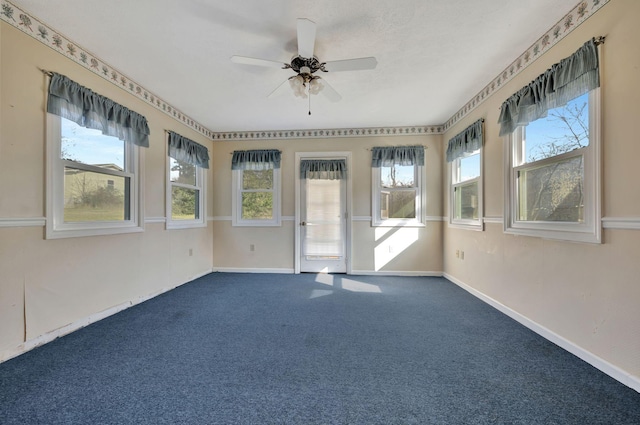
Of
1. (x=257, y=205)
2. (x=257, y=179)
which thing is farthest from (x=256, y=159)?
(x=257, y=205)

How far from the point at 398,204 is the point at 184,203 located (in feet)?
11.0

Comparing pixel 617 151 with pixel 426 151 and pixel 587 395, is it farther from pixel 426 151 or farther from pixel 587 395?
pixel 426 151

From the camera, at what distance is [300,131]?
446 centimetres

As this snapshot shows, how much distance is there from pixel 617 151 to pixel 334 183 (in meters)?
3.25

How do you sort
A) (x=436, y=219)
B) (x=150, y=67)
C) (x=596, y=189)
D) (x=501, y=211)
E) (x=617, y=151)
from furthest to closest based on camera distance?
(x=436, y=219)
(x=501, y=211)
(x=150, y=67)
(x=596, y=189)
(x=617, y=151)

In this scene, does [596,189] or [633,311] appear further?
[596,189]

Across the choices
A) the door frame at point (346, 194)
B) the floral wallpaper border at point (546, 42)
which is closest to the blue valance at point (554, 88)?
the floral wallpaper border at point (546, 42)

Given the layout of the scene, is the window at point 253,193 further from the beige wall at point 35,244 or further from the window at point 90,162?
→ the beige wall at point 35,244

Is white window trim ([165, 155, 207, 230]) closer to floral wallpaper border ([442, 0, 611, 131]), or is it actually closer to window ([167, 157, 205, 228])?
window ([167, 157, 205, 228])

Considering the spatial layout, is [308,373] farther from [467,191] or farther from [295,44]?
[467,191]

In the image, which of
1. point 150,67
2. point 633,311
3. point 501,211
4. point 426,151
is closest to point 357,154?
point 426,151

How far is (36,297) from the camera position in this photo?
2.00m

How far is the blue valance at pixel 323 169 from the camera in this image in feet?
14.3

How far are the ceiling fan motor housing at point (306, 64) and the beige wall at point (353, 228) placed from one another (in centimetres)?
219
